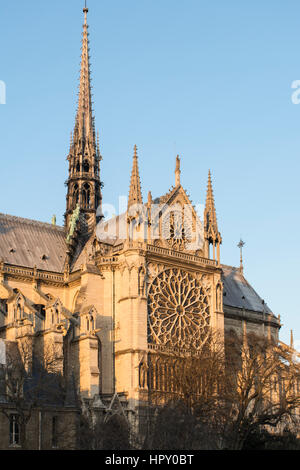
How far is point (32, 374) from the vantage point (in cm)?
5300

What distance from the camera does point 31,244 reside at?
73.1 metres

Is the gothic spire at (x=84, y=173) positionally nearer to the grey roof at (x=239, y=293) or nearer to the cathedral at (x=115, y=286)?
the cathedral at (x=115, y=286)

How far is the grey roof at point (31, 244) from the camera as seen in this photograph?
7050 centimetres

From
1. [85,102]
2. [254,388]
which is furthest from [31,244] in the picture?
[254,388]

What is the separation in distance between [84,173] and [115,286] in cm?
1730

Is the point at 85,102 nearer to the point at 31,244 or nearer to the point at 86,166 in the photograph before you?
the point at 86,166

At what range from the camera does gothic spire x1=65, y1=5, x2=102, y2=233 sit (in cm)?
Result: 7806

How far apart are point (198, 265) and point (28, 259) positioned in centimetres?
1412

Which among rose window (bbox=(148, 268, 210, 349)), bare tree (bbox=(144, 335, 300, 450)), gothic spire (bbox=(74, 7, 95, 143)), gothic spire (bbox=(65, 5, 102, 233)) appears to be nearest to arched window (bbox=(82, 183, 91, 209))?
gothic spire (bbox=(65, 5, 102, 233))
